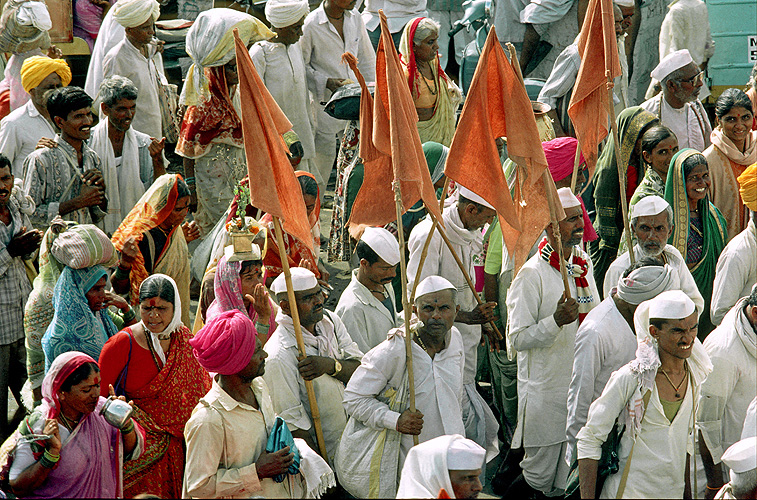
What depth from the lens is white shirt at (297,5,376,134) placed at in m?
8.92

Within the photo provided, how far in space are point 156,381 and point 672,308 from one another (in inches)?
90.8

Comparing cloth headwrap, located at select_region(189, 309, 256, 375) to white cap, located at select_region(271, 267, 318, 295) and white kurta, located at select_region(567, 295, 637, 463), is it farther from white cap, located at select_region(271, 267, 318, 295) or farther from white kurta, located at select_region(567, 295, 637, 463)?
white kurta, located at select_region(567, 295, 637, 463)

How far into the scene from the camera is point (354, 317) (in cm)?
566

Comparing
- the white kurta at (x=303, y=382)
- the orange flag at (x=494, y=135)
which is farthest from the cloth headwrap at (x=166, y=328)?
the orange flag at (x=494, y=135)

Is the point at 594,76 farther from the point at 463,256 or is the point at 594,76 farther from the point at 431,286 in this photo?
the point at 431,286

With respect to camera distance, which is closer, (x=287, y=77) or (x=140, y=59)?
(x=140, y=59)

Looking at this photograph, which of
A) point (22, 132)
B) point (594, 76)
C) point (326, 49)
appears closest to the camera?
point (594, 76)

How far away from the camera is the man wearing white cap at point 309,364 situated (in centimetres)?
509

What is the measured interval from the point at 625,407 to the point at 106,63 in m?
5.38

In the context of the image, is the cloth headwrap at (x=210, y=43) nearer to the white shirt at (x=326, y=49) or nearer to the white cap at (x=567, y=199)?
the white shirt at (x=326, y=49)

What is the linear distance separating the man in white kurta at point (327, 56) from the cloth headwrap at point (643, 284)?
14.2 feet

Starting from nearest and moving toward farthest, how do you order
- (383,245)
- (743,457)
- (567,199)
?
(743,457)
(383,245)
(567,199)

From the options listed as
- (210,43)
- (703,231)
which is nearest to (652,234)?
(703,231)

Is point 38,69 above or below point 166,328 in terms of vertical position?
above
